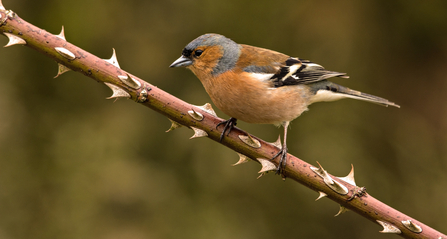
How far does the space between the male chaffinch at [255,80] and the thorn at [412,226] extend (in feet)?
3.39

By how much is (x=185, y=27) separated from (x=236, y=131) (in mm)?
2608

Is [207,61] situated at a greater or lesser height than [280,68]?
lesser

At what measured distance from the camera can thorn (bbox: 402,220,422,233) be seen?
2047mm

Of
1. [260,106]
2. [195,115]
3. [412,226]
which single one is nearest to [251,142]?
[195,115]

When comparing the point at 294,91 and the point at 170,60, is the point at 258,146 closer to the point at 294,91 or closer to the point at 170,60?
the point at 294,91

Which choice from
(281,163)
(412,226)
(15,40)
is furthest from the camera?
(281,163)

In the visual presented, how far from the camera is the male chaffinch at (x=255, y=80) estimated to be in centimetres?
306

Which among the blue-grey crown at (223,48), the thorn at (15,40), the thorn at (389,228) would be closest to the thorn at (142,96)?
the thorn at (15,40)

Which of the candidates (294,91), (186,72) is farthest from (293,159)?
(186,72)

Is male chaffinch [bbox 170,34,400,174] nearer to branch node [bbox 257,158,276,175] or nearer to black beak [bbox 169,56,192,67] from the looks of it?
black beak [bbox 169,56,192,67]

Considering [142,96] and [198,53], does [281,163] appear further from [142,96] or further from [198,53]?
A: [198,53]

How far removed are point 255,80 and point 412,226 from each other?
5.47ft

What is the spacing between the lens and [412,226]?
207 centimetres

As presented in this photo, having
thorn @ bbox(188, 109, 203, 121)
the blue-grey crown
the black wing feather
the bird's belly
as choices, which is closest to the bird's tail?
the black wing feather
